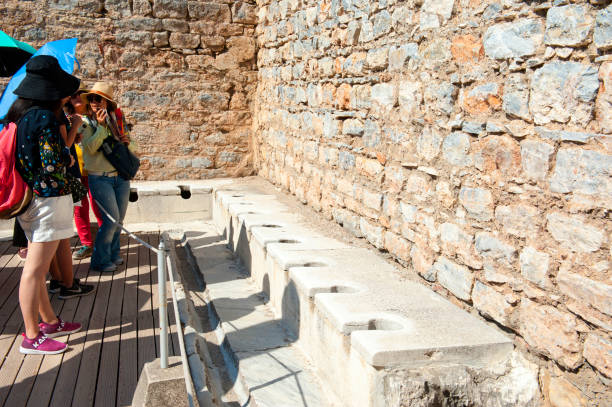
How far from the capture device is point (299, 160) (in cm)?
544

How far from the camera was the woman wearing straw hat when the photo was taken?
13.5ft

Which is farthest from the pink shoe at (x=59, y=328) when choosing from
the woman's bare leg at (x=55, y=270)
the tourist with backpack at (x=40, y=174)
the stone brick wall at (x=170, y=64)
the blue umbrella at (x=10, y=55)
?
the stone brick wall at (x=170, y=64)

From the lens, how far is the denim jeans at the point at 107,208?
13.9 ft

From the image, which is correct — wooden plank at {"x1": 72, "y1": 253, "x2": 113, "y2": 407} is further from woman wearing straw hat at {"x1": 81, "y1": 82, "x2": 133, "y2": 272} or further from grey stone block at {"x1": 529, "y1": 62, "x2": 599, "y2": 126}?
grey stone block at {"x1": 529, "y1": 62, "x2": 599, "y2": 126}

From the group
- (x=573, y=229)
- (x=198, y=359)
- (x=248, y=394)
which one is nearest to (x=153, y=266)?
(x=198, y=359)

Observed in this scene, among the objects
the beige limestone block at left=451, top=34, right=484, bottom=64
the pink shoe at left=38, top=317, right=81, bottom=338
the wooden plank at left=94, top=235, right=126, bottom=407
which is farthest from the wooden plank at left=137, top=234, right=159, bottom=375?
the beige limestone block at left=451, top=34, right=484, bottom=64

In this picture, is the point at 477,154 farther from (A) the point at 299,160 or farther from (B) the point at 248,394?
(A) the point at 299,160

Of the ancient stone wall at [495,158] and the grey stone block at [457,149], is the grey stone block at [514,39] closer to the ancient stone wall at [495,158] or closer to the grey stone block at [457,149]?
the ancient stone wall at [495,158]

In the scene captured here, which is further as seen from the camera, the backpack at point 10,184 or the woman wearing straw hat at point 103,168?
the woman wearing straw hat at point 103,168

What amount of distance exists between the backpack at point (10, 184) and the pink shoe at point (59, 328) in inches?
30.1

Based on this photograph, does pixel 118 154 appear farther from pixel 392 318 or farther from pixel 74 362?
pixel 392 318

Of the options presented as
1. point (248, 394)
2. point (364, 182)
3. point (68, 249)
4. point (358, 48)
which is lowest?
point (248, 394)

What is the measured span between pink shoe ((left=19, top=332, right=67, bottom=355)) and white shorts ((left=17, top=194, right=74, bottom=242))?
57cm

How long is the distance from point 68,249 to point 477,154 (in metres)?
2.71
